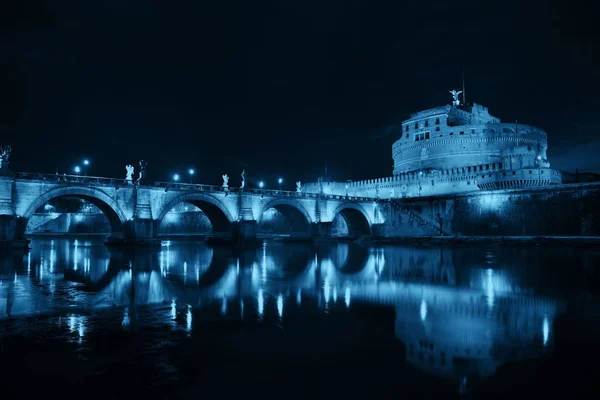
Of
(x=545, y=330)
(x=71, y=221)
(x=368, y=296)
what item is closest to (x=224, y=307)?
(x=368, y=296)

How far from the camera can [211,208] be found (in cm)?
4959

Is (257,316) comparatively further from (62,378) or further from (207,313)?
(62,378)

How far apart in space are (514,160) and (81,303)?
61526 millimetres

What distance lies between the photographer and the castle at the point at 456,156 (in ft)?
207

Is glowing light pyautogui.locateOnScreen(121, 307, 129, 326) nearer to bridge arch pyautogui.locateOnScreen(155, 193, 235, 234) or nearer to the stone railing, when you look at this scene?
the stone railing

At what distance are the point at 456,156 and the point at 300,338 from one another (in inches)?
2942

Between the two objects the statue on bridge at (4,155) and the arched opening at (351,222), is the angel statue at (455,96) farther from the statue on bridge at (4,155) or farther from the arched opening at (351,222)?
the statue on bridge at (4,155)

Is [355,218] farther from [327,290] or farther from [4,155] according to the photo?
[327,290]

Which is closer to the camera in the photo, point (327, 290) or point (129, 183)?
point (327, 290)

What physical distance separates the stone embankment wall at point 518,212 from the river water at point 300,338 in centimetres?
3317

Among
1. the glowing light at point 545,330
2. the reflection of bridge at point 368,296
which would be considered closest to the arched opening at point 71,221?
the reflection of bridge at point 368,296

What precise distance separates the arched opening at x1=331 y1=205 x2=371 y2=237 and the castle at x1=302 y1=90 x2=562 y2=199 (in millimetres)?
5819

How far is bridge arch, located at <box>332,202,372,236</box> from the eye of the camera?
64.8 m

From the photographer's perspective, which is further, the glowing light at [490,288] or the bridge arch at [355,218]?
the bridge arch at [355,218]
